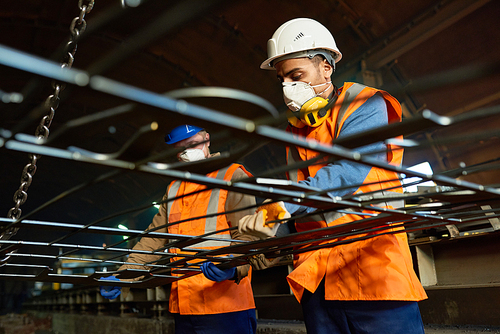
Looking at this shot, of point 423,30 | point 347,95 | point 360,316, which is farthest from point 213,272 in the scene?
point 423,30

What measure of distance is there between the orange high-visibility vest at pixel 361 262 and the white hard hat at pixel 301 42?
0.39m

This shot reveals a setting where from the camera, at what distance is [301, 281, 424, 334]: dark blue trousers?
67.2 inches

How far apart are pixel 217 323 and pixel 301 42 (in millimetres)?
1673

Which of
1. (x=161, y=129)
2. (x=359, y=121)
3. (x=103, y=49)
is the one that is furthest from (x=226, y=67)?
(x=161, y=129)

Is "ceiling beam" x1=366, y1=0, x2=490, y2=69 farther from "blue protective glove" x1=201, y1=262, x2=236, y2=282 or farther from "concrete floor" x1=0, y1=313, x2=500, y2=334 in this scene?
"blue protective glove" x1=201, y1=262, x2=236, y2=282

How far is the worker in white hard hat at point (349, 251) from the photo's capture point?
1678mm

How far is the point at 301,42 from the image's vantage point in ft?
7.53

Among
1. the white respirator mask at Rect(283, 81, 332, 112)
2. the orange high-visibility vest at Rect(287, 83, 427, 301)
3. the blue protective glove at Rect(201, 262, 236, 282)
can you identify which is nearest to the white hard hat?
the white respirator mask at Rect(283, 81, 332, 112)

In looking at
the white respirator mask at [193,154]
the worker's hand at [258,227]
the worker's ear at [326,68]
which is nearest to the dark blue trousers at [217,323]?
the white respirator mask at [193,154]

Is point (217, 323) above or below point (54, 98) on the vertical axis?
below

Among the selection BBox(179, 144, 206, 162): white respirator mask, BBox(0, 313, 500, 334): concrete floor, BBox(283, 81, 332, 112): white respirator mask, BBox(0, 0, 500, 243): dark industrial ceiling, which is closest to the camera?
BBox(283, 81, 332, 112): white respirator mask

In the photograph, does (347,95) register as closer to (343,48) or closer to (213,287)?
(213,287)

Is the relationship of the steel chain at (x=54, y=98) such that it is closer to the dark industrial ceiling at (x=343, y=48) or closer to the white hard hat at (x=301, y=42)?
the white hard hat at (x=301, y=42)

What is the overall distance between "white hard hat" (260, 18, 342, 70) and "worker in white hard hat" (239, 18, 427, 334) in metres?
0.13
